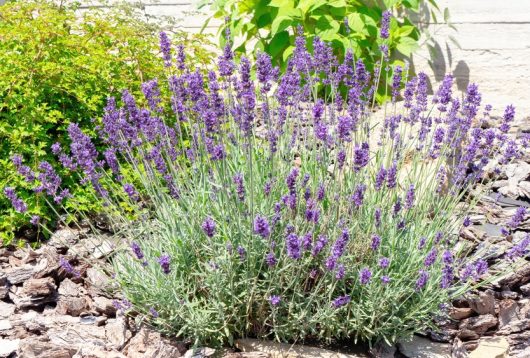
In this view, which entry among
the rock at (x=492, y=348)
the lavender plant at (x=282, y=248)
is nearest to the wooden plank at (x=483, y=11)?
the lavender plant at (x=282, y=248)

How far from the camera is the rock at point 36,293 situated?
3059 millimetres

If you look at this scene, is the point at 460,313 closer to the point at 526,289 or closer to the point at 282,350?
the point at 526,289

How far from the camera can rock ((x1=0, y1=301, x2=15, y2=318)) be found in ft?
9.90

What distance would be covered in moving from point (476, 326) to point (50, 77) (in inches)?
105

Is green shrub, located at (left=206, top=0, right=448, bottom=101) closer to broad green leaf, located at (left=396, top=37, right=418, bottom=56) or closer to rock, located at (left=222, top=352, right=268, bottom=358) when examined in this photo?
broad green leaf, located at (left=396, top=37, right=418, bottom=56)

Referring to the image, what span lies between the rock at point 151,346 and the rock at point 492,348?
3.84 feet

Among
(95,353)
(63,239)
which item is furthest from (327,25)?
(95,353)

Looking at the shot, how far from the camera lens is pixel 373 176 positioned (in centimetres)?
310

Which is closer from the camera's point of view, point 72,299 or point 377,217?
point 377,217

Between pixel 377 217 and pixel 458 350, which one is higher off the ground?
pixel 377 217

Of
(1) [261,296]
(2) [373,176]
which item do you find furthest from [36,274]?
(2) [373,176]

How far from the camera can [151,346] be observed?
262 cm

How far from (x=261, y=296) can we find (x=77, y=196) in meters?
1.51

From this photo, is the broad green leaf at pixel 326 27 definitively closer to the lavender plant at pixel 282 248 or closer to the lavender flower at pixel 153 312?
the lavender plant at pixel 282 248
